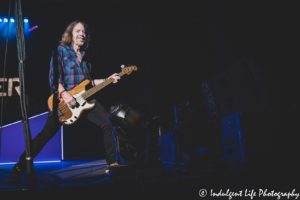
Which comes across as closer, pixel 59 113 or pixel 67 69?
pixel 59 113

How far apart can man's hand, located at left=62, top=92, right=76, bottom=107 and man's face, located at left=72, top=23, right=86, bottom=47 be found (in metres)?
0.73

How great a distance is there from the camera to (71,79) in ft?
7.45

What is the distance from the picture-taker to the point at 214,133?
6.00 ft

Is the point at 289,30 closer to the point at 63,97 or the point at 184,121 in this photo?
the point at 184,121

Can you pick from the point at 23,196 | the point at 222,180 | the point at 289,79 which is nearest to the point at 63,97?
the point at 23,196

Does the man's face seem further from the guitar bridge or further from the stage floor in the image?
the stage floor

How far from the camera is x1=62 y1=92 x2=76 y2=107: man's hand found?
2.09m

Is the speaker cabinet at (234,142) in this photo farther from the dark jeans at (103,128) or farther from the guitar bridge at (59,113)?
the guitar bridge at (59,113)

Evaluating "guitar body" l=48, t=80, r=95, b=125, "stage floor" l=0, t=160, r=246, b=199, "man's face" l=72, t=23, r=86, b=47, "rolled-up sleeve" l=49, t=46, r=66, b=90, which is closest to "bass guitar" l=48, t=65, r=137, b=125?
"guitar body" l=48, t=80, r=95, b=125

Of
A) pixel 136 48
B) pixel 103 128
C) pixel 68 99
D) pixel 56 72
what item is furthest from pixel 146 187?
pixel 136 48

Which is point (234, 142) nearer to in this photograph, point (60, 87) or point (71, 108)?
point (71, 108)

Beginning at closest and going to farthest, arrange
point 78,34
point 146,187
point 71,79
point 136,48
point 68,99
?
point 146,187, point 68,99, point 71,79, point 78,34, point 136,48

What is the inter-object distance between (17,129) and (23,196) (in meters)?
3.67

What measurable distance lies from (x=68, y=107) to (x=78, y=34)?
3.02 feet
